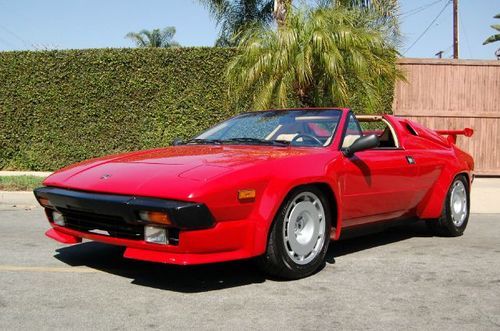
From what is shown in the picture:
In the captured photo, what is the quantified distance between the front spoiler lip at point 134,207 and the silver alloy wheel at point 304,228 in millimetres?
755

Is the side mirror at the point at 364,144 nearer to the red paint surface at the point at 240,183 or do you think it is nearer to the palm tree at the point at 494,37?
the red paint surface at the point at 240,183

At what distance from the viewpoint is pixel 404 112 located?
13.0 m

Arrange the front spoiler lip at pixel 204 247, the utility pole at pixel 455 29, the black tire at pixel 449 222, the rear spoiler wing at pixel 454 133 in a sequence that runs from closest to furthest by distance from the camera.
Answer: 1. the front spoiler lip at pixel 204 247
2. the black tire at pixel 449 222
3. the rear spoiler wing at pixel 454 133
4. the utility pole at pixel 455 29

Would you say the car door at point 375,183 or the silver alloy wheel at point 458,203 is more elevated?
the car door at point 375,183

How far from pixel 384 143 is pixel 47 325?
400 cm

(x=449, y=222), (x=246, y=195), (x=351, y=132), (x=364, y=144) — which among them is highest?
(x=351, y=132)

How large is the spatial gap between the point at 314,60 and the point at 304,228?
4975 millimetres


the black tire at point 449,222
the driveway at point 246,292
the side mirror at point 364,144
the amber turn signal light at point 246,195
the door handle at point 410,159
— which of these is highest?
the side mirror at point 364,144

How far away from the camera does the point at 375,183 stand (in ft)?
17.4

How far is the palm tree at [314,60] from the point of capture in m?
8.93

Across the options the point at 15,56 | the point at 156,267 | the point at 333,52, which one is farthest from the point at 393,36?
the point at 156,267

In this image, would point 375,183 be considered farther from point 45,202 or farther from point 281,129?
point 45,202

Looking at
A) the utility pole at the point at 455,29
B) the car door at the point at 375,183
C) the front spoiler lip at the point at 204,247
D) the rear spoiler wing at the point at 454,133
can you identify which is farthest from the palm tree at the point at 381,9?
the utility pole at the point at 455,29

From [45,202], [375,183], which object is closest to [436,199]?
[375,183]
